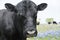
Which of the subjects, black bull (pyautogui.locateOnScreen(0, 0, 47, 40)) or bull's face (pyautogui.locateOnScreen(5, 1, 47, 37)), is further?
black bull (pyautogui.locateOnScreen(0, 0, 47, 40))

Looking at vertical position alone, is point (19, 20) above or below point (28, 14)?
below

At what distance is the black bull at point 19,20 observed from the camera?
10.5m

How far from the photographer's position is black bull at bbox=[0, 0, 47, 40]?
10500mm

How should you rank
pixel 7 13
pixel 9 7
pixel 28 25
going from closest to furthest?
pixel 28 25
pixel 9 7
pixel 7 13

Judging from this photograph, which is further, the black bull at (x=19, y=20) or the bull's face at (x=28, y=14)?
the black bull at (x=19, y=20)

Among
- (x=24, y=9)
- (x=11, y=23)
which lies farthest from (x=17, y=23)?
(x=24, y=9)

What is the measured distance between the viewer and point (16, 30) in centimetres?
1145

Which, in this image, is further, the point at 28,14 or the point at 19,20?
the point at 19,20

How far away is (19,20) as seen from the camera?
11188 millimetres

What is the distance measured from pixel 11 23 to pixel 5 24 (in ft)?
0.86

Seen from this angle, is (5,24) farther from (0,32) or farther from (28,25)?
(28,25)

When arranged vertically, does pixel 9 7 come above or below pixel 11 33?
above

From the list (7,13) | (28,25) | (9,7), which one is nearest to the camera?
(28,25)

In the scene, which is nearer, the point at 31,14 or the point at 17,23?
the point at 31,14
